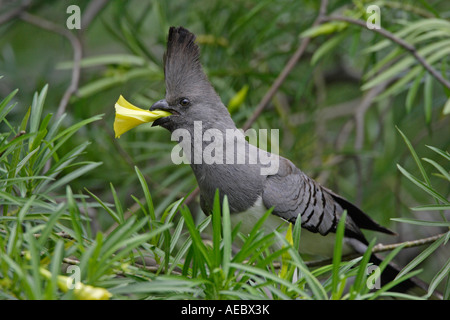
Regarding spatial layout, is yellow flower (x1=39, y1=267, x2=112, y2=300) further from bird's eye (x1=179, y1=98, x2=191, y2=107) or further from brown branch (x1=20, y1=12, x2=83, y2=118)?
brown branch (x1=20, y1=12, x2=83, y2=118)

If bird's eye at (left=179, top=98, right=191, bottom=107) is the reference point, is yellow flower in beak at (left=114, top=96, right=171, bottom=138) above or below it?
below

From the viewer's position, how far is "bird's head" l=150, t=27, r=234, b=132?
2.19 meters

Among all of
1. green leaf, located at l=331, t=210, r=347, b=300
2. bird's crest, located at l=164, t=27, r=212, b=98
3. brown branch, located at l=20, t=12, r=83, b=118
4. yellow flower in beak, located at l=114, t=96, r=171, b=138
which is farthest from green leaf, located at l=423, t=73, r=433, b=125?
→ brown branch, located at l=20, t=12, r=83, b=118

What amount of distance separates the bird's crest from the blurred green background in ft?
2.93

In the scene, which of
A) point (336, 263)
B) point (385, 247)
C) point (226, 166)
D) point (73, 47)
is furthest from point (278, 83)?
point (336, 263)

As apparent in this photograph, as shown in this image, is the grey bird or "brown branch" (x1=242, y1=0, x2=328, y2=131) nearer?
the grey bird

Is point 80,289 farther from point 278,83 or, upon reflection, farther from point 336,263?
point 278,83

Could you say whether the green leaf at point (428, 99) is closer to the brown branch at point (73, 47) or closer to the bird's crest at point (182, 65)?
the bird's crest at point (182, 65)

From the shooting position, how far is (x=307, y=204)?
227 centimetres

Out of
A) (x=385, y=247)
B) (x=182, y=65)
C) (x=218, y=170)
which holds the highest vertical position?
(x=182, y=65)

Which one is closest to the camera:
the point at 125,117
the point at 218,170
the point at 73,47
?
the point at 125,117

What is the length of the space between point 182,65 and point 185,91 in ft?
0.36

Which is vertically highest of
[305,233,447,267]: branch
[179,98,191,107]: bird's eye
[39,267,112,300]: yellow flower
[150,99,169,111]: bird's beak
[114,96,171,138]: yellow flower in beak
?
[179,98,191,107]: bird's eye
